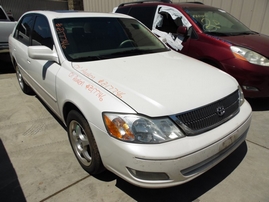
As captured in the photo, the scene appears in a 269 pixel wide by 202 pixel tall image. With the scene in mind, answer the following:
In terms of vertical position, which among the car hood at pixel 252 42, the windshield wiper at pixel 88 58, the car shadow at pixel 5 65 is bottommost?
the car shadow at pixel 5 65

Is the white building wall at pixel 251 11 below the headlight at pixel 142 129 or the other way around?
the other way around

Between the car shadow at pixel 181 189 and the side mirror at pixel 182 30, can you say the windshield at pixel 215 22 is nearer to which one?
the side mirror at pixel 182 30

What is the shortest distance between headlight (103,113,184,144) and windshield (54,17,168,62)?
1.09 m

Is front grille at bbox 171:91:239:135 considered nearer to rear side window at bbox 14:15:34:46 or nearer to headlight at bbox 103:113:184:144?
headlight at bbox 103:113:184:144

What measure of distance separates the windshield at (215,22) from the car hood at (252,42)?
253mm

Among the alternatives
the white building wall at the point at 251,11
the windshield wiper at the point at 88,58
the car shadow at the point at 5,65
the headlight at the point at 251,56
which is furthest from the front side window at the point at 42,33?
the white building wall at the point at 251,11

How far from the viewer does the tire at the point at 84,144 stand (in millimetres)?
2053

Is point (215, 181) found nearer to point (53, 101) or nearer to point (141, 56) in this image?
point (141, 56)

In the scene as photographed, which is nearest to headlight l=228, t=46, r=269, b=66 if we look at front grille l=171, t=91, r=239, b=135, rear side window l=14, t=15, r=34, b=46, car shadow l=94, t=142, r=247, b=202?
front grille l=171, t=91, r=239, b=135

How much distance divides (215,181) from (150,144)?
40.7 inches

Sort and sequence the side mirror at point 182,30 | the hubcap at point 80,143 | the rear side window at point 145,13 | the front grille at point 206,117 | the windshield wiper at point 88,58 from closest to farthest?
1. the front grille at point 206,117
2. the hubcap at point 80,143
3. the windshield wiper at point 88,58
4. the side mirror at point 182,30
5. the rear side window at point 145,13

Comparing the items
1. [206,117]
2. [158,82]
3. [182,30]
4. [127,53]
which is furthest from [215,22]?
[206,117]

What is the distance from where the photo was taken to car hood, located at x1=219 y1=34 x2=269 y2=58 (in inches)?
141

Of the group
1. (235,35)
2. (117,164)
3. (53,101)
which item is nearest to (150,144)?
(117,164)
